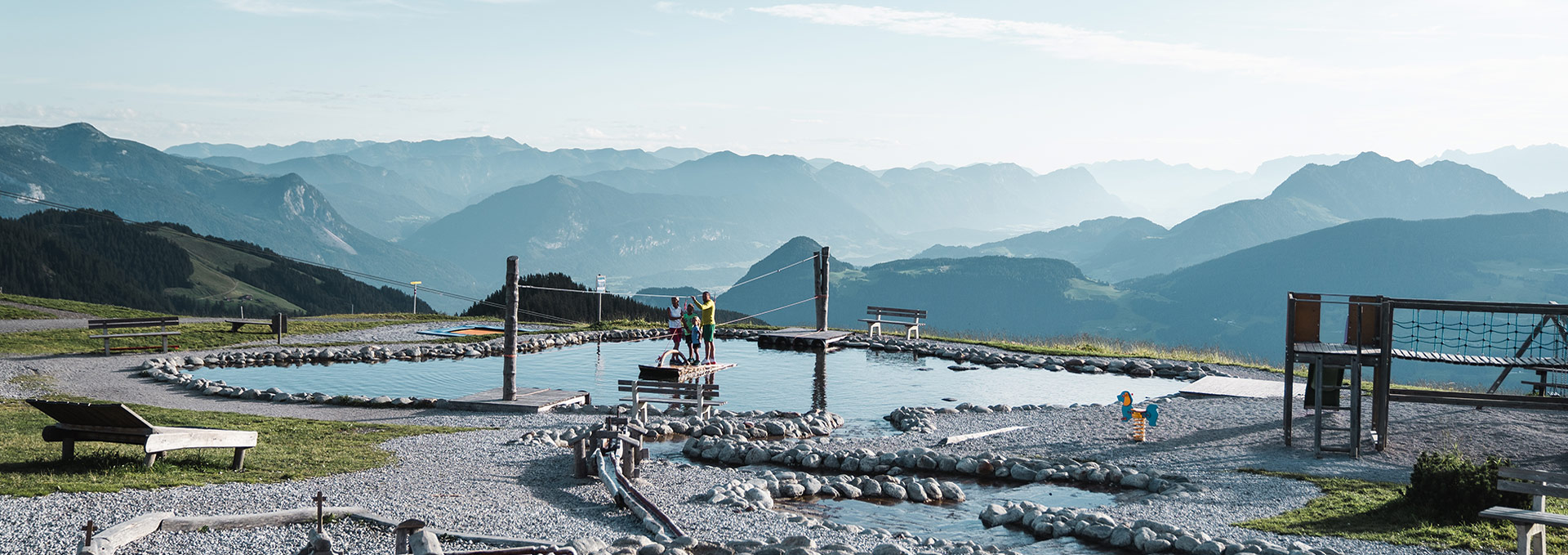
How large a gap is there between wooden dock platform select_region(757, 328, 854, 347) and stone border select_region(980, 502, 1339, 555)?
18355mm

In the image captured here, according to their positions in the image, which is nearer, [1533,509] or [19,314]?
[1533,509]

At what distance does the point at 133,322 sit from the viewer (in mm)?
23594

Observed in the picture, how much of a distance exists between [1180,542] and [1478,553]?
94.9 inches

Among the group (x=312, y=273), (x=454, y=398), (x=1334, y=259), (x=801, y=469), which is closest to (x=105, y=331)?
(x=454, y=398)

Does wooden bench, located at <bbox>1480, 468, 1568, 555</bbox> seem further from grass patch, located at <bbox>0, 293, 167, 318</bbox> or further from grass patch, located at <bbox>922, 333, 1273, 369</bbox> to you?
grass patch, located at <bbox>0, 293, 167, 318</bbox>

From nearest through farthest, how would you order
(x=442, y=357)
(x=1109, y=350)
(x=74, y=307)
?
(x=442, y=357) → (x=1109, y=350) → (x=74, y=307)

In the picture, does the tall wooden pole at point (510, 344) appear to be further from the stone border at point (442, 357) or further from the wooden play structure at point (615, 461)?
the wooden play structure at point (615, 461)

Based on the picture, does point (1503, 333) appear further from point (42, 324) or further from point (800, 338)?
point (42, 324)

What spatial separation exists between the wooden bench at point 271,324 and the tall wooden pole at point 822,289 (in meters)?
14.6

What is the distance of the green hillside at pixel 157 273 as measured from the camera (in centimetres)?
7606

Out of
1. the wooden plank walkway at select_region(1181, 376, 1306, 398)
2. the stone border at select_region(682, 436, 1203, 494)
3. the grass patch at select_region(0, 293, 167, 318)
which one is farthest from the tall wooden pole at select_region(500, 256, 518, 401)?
the grass patch at select_region(0, 293, 167, 318)

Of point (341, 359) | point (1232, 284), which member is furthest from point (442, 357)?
point (1232, 284)

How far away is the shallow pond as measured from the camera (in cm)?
1941

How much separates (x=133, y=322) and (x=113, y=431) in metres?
16.0
